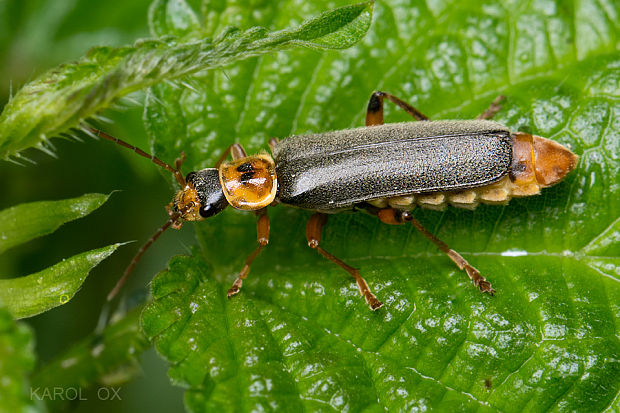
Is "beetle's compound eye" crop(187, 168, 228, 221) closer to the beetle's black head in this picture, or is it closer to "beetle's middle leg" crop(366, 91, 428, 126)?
the beetle's black head

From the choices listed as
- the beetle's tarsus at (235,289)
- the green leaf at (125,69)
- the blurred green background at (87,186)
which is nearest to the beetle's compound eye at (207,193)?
the beetle's tarsus at (235,289)

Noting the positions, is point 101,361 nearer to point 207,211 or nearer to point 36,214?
point 207,211

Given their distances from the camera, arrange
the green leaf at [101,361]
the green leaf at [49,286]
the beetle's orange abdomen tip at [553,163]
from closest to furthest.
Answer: the green leaf at [49,286], the beetle's orange abdomen tip at [553,163], the green leaf at [101,361]

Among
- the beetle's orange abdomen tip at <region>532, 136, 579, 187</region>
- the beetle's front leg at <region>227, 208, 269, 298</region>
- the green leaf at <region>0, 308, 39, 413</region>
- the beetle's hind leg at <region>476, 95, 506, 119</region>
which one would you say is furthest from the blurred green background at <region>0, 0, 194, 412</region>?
the beetle's orange abdomen tip at <region>532, 136, 579, 187</region>

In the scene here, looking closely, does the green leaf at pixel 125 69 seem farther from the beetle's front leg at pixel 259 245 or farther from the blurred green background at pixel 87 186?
the blurred green background at pixel 87 186

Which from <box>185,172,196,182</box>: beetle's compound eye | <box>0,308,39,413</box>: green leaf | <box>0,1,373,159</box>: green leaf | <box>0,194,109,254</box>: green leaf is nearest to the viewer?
<box>0,308,39,413</box>: green leaf
